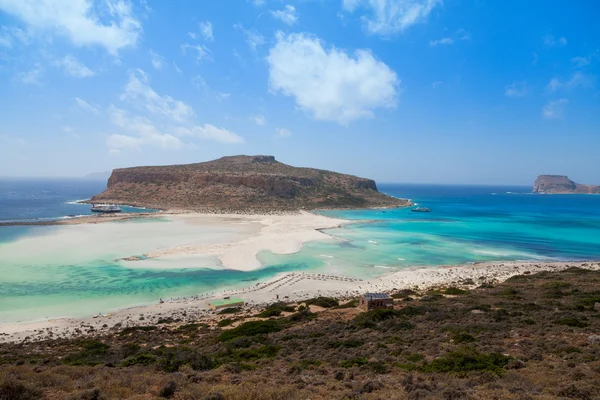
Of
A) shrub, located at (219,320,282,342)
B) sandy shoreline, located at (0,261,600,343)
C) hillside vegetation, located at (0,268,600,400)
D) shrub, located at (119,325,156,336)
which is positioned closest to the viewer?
hillside vegetation, located at (0,268,600,400)

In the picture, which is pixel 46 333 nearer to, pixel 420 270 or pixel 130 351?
pixel 130 351

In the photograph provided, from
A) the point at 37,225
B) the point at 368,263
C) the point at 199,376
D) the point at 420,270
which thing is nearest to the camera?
the point at 199,376

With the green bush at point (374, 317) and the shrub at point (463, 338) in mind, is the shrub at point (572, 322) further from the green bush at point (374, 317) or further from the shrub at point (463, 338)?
the green bush at point (374, 317)

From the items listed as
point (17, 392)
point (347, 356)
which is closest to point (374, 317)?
point (347, 356)

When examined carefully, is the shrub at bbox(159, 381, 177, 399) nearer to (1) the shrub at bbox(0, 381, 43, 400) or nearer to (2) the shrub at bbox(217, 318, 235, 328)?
(1) the shrub at bbox(0, 381, 43, 400)

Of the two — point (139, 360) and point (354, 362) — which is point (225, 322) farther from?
point (354, 362)

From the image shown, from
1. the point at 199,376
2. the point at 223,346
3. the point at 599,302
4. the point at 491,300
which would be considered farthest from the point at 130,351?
the point at 599,302

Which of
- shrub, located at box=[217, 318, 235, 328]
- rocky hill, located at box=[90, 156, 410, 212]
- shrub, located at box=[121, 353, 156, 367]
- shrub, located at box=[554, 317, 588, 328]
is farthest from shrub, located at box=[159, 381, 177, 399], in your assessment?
rocky hill, located at box=[90, 156, 410, 212]
